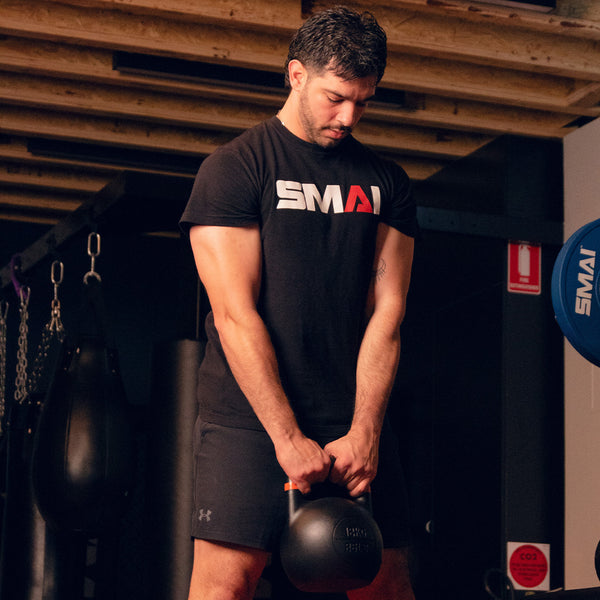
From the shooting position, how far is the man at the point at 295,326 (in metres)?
1.86

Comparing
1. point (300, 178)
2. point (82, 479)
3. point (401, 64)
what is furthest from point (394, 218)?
point (401, 64)

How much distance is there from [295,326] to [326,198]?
0.88ft

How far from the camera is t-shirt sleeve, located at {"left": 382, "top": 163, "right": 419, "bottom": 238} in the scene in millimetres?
2086

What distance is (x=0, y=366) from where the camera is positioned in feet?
14.5

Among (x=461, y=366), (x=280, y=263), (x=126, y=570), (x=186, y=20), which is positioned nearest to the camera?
(x=280, y=263)

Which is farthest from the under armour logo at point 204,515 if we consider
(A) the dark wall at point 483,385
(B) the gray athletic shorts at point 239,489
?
(A) the dark wall at point 483,385

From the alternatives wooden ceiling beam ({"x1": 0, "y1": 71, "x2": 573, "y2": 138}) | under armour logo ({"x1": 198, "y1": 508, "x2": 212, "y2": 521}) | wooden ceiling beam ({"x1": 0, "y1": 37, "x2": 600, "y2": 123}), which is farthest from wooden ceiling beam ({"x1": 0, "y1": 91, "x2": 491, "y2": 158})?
under armour logo ({"x1": 198, "y1": 508, "x2": 212, "y2": 521})

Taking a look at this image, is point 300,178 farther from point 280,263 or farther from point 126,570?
point 126,570

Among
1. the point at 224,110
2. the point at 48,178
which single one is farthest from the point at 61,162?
the point at 224,110

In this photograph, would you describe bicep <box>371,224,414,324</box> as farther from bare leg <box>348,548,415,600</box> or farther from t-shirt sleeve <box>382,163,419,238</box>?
bare leg <box>348,548,415,600</box>

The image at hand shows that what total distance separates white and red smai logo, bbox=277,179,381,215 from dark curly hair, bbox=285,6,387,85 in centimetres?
23

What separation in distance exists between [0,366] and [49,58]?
145 cm

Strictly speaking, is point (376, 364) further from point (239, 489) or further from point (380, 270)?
point (239, 489)

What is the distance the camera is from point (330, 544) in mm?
1756
